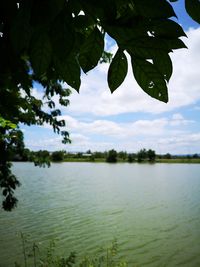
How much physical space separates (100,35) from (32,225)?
25.0 meters

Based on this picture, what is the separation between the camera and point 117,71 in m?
0.94

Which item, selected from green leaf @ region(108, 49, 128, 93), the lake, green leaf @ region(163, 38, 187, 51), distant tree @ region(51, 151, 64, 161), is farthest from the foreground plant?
green leaf @ region(163, 38, 187, 51)

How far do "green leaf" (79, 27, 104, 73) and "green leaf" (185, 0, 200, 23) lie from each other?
0.81 feet

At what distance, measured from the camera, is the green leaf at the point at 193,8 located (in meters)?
0.87

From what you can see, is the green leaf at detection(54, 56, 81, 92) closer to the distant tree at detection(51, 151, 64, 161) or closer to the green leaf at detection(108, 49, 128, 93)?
the green leaf at detection(108, 49, 128, 93)

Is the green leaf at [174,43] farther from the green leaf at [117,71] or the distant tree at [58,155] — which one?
the distant tree at [58,155]

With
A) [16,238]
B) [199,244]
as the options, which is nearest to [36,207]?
[16,238]

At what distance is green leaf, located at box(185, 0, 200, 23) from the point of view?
87 centimetres

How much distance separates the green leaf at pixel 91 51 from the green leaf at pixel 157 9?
201 mm

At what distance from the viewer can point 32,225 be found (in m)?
24.4

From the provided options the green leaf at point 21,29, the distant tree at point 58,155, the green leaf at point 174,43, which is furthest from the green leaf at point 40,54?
the distant tree at point 58,155

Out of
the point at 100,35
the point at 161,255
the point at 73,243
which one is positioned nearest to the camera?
the point at 100,35

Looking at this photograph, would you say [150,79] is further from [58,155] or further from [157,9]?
[58,155]

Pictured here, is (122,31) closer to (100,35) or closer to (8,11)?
(100,35)
